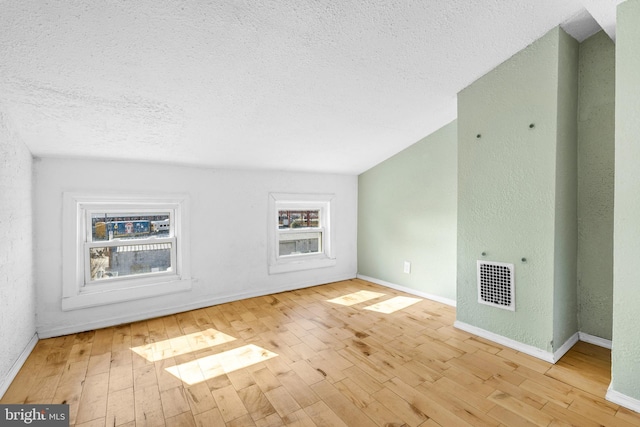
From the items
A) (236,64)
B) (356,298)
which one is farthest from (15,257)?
(356,298)

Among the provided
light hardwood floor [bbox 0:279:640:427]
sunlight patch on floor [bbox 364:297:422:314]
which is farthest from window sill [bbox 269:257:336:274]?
sunlight patch on floor [bbox 364:297:422:314]

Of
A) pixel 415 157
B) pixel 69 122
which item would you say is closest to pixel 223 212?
pixel 69 122

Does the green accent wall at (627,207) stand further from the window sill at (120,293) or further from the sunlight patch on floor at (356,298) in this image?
the window sill at (120,293)

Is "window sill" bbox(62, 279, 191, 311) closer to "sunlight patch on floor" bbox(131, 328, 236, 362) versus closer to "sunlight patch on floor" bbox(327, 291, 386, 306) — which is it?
"sunlight patch on floor" bbox(131, 328, 236, 362)

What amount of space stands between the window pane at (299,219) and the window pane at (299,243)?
0.13m

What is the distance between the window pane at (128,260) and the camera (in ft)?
8.87

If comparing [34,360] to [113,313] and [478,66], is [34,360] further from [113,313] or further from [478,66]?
[478,66]

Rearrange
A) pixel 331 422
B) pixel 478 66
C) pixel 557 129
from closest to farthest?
pixel 331 422 → pixel 557 129 → pixel 478 66

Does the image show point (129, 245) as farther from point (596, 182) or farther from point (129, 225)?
point (596, 182)

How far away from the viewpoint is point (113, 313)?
2.65 m

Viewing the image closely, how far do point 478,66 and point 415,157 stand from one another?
1317 mm

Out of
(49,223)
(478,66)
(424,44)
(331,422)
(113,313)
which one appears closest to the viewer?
(331,422)

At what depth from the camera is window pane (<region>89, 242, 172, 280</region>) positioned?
2703 mm

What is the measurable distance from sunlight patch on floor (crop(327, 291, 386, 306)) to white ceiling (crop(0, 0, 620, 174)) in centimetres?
183
